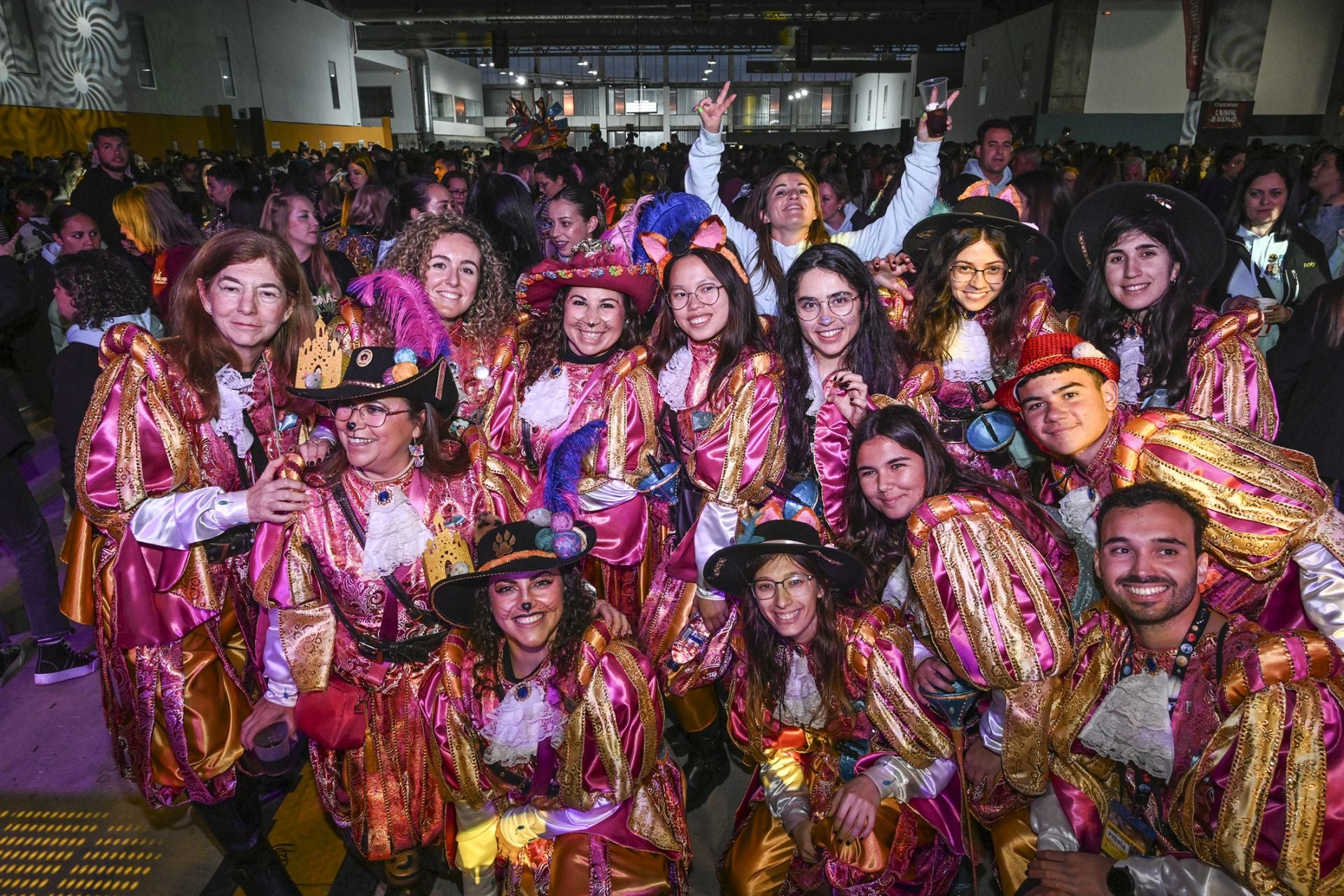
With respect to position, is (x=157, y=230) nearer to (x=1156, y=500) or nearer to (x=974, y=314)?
(x=974, y=314)

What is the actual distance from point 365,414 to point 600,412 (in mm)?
977

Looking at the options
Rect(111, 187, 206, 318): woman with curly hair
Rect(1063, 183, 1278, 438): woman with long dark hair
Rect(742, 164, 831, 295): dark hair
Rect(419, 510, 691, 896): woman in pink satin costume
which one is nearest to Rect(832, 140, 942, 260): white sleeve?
Rect(742, 164, 831, 295): dark hair

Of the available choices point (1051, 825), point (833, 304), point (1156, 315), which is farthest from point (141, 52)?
point (1051, 825)

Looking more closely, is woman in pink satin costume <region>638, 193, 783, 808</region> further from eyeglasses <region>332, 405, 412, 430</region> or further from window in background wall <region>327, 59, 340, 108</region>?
window in background wall <region>327, 59, 340, 108</region>

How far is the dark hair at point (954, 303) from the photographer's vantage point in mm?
3273

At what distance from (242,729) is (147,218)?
3409mm

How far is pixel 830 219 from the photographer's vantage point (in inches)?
249

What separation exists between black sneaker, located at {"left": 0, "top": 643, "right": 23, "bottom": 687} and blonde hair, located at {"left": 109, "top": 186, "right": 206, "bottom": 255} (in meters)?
2.29

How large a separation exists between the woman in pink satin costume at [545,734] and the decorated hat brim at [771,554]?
1.21 ft

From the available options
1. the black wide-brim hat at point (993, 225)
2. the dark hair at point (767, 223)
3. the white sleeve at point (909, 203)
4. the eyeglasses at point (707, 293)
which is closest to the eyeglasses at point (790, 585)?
the eyeglasses at point (707, 293)

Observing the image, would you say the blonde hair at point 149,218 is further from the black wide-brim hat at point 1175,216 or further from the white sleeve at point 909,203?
the black wide-brim hat at point 1175,216

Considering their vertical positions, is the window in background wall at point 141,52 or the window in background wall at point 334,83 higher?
the window in background wall at point 334,83

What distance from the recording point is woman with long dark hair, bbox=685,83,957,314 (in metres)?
3.95

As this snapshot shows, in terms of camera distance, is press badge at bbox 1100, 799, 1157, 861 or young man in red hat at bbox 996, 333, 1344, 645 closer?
young man in red hat at bbox 996, 333, 1344, 645
